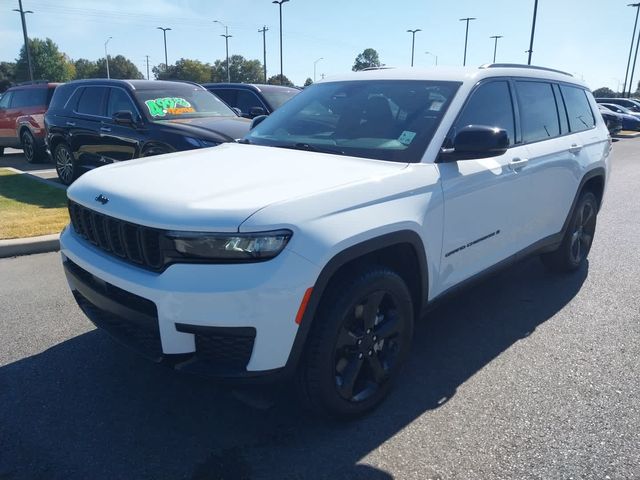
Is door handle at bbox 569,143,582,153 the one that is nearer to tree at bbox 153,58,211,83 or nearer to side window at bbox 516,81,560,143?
side window at bbox 516,81,560,143

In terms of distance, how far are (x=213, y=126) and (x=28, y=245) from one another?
9.84 feet

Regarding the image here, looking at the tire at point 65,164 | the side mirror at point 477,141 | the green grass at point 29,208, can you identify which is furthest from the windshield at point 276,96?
the side mirror at point 477,141

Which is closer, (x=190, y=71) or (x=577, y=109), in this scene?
(x=577, y=109)

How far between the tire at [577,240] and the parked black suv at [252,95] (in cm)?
712

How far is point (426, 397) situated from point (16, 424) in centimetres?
223

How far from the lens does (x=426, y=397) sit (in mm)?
3172

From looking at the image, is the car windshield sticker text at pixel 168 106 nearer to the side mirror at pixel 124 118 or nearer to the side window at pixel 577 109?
the side mirror at pixel 124 118

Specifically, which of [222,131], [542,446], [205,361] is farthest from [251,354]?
[222,131]

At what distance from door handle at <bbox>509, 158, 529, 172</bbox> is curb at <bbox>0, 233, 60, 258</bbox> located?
4673mm

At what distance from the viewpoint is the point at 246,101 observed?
37.8ft

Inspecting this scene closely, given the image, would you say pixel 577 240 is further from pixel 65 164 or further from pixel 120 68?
pixel 120 68

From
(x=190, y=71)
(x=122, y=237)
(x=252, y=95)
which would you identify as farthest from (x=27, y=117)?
(x=190, y=71)

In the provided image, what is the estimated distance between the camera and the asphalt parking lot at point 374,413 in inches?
102

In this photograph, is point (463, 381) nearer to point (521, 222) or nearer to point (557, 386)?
point (557, 386)
